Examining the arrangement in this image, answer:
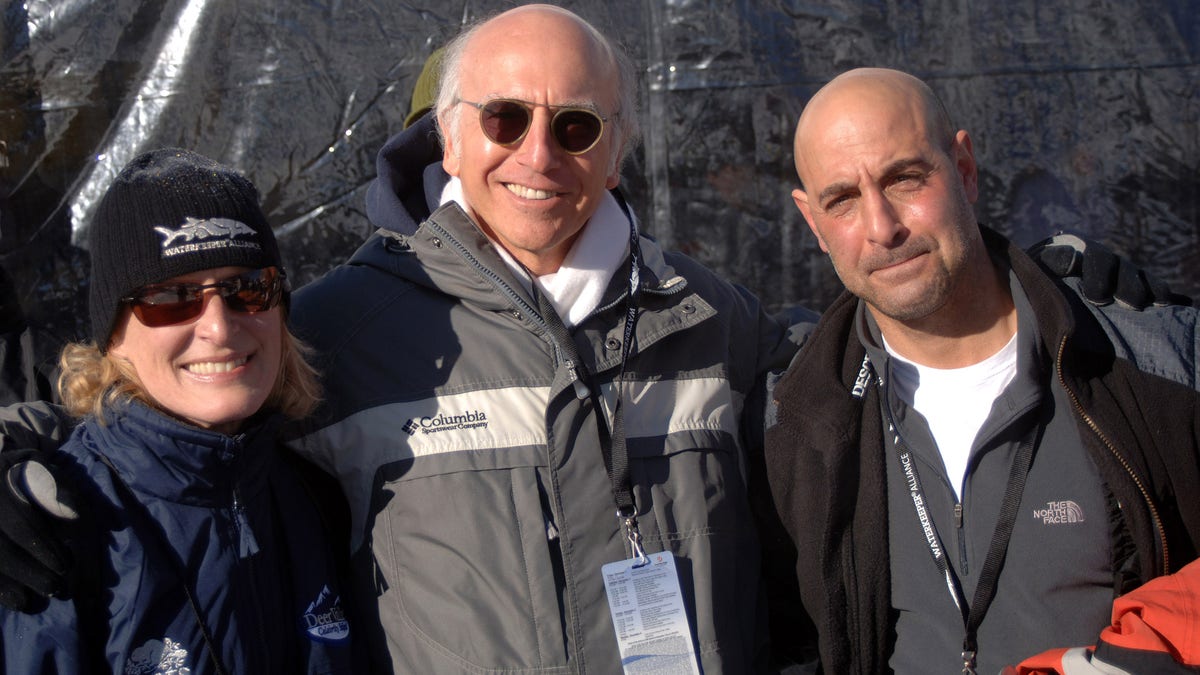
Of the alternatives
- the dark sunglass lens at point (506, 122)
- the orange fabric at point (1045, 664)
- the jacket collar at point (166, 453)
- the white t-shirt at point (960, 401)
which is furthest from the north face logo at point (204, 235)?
the orange fabric at point (1045, 664)

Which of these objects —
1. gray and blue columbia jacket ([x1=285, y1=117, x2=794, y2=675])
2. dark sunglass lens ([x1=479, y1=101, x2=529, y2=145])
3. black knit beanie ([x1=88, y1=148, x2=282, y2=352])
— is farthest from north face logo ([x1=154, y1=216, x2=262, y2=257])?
dark sunglass lens ([x1=479, y1=101, x2=529, y2=145])

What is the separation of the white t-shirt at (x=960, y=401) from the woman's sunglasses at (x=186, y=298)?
142 cm

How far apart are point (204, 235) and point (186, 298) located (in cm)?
12

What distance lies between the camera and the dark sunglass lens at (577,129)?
7.49 feet

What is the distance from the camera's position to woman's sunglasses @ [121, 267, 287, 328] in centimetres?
184

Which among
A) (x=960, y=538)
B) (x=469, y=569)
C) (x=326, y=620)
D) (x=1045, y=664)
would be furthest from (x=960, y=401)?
(x=326, y=620)

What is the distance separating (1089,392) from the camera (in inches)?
80.7

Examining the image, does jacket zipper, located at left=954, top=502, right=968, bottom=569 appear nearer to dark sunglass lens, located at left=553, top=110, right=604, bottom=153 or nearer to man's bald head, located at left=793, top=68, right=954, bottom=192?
man's bald head, located at left=793, top=68, right=954, bottom=192

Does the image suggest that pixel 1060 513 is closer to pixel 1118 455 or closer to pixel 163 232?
pixel 1118 455

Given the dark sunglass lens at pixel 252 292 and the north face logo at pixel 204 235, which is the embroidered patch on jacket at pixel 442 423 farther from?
the north face logo at pixel 204 235

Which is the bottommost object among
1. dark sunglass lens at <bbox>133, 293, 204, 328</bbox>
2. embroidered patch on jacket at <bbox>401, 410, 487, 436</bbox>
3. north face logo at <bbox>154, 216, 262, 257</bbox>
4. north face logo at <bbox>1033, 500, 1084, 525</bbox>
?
north face logo at <bbox>1033, 500, 1084, 525</bbox>

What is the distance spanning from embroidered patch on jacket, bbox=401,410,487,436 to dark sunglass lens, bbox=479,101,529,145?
61cm

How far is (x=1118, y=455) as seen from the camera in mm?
1979

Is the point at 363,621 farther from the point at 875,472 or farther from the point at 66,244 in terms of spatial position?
the point at 66,244
